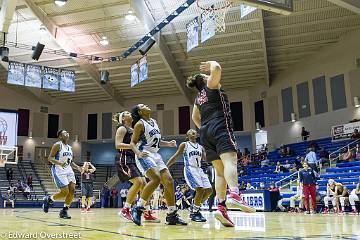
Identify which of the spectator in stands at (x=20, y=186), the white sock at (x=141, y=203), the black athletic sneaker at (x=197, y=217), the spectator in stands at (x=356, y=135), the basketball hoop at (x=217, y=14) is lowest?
the black athletic sneaker at (x=197, y=217)

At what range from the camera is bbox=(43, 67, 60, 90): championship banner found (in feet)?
67.4

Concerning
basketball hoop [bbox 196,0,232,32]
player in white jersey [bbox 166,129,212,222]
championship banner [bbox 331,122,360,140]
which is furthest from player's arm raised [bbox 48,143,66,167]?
championship banner [bbox 331,122,360,140]

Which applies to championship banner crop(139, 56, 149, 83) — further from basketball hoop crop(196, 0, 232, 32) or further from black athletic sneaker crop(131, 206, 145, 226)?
black athletic sneaker crop(131, 206, 145, 226)

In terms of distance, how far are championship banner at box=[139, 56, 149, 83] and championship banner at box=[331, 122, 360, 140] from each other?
10901mm

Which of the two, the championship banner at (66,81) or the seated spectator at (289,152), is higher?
the championship banner at (66,81)

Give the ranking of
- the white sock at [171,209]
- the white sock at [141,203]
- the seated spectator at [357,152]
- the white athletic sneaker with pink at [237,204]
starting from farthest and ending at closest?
the seated spectator at [357,152]
the white sock at [171,209]
the white sock at [141,203]
the white athletic sneaker with pink at [237,204]

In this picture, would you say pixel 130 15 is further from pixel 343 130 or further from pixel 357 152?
pixel 343 130

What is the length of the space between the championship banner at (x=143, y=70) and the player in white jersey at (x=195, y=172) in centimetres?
1365

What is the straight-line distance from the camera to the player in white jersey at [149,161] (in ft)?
17.6

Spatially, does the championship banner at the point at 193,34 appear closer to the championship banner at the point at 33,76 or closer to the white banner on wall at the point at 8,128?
the championship banner at the point at 33,76

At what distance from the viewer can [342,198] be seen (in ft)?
39.4

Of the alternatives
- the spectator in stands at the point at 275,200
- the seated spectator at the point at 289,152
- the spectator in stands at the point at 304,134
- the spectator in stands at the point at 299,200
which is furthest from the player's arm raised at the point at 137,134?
the spectator in stands at the point at 304,134

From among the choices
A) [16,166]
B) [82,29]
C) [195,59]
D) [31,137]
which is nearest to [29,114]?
[31,137]

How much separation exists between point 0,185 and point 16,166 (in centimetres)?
340
